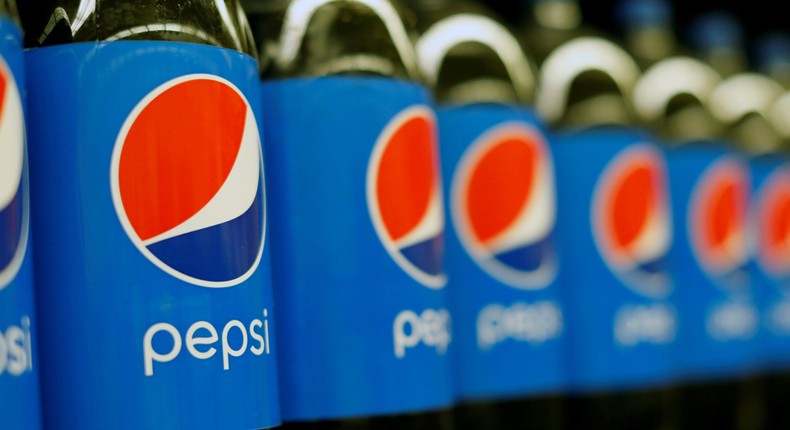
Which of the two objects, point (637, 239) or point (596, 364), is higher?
point (637, 239)

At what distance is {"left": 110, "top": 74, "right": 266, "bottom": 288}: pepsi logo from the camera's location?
23.9 inches

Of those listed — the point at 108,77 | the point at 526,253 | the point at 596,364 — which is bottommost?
the point at 596,364

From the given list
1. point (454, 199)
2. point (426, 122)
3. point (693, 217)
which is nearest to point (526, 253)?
point (454, 199)

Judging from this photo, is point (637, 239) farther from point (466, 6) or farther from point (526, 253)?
point (466, 6)

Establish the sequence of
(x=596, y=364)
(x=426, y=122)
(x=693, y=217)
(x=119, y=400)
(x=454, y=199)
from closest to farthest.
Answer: (x=119, y=400), (x=426, y=122), (x=454, y=199), (x=596, y=364), (x=693, y=217)

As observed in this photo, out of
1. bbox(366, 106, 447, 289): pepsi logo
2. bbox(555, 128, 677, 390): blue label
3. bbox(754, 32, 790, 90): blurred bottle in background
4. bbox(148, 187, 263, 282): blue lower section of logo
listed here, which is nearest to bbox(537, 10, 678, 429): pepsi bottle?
bbox(555, 128, 677, 390): blue label

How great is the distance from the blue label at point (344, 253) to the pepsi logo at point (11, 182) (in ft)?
0.69

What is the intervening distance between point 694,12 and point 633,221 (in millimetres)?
583

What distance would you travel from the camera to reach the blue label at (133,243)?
600 mm

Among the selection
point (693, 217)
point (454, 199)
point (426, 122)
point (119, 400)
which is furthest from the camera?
point (693, 217)

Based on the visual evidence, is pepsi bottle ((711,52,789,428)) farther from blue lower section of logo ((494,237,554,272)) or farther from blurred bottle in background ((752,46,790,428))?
blue lower section of logo ((494,237,554,272))

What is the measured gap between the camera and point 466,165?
0.93 m

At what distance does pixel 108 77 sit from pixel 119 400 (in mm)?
167

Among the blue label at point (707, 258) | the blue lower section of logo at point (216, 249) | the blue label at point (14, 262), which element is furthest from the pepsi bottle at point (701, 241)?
the blue label at point (14, 262)
